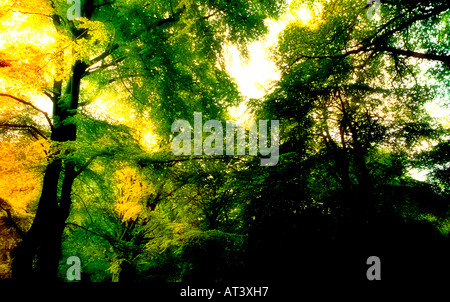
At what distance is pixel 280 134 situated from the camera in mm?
3949

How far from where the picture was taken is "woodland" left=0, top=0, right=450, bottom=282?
3.09 m

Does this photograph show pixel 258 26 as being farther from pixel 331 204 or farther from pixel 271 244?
pixel 271 244

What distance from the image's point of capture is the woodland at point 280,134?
309 centimetres

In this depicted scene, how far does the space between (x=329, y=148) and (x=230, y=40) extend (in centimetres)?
363

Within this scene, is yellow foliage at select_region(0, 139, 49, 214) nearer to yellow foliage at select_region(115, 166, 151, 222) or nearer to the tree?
the tree
